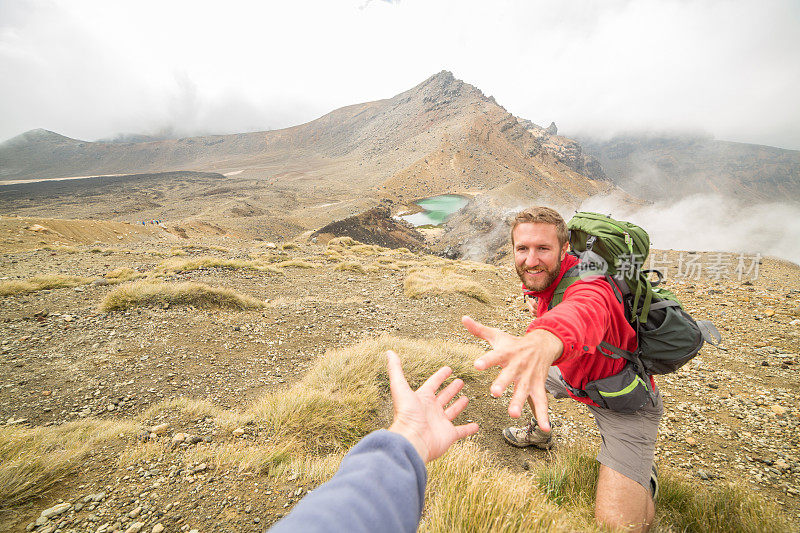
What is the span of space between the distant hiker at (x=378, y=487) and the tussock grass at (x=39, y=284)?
1094 cm

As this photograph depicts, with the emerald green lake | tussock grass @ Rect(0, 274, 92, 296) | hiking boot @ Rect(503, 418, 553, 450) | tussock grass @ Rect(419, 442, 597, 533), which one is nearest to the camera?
tussock grass @ Rect(419, 442, 597, 533)

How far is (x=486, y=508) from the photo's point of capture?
6.29 feet

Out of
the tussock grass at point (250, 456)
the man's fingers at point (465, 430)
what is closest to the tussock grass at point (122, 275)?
the tussock grass at point (250, 456)

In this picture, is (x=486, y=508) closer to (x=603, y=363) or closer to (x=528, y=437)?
(x=603, y=363)

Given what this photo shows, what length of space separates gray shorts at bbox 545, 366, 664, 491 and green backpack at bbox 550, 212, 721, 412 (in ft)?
1.08

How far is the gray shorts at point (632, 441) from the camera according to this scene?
2686mm

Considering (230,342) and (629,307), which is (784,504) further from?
(230,342)

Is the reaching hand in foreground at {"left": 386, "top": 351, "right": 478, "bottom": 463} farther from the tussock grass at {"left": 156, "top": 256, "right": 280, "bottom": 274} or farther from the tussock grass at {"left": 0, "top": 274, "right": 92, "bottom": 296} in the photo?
the tussock grass at {"left": 0, "top": 274, "right": 92, "bottom": 296}

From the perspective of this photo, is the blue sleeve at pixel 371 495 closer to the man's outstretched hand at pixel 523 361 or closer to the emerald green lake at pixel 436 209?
the man's outstretched hand at pixel 523 361

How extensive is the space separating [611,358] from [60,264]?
16.5 metres

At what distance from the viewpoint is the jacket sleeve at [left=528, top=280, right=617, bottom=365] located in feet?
5.26

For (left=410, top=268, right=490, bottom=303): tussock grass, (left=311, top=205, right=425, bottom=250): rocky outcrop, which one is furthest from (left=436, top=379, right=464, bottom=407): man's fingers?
(left=311, top=205, right=425, bottom=250): rocky outcrop

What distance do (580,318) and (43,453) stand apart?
15.0 feet

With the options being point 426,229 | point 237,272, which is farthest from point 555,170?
point 237,272
